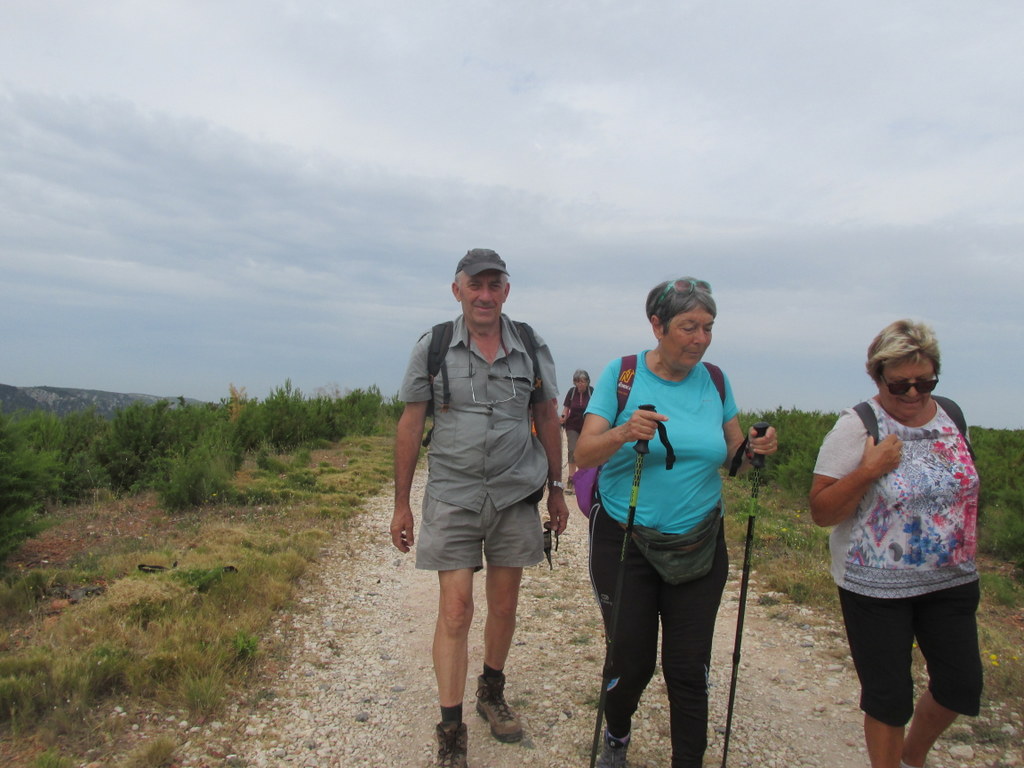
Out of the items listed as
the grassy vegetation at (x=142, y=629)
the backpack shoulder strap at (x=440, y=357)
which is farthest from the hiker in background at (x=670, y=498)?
the grassy vegetation at (x=142, y=629)

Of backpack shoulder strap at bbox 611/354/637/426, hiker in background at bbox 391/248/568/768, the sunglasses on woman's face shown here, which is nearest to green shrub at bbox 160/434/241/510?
hiker in background at bbox 391/248/568/768

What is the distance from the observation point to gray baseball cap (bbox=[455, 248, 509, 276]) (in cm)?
333

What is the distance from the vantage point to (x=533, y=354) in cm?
357

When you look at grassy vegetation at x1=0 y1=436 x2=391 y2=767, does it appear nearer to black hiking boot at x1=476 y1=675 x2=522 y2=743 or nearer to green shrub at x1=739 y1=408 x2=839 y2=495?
black hiking boot at x1=476 y1=675 x2=522 y2=743

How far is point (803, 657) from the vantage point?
461 cm

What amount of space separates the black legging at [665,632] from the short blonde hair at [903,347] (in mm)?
897

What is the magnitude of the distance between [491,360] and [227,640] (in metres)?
2.42

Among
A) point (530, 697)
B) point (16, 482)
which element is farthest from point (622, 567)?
point (16, 482)

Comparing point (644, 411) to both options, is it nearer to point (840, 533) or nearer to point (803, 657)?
point (840, 533)

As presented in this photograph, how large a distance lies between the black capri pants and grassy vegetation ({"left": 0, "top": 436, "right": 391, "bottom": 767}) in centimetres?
300

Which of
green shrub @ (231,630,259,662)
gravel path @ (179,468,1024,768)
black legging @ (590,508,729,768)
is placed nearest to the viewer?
black legging @ (590,508,729,768)

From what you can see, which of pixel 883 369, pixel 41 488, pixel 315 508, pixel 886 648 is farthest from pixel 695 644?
pixel 315 508

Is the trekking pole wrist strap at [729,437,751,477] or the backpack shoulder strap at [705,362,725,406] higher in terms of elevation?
the backpack shoulder strap at [705,362,725,406]

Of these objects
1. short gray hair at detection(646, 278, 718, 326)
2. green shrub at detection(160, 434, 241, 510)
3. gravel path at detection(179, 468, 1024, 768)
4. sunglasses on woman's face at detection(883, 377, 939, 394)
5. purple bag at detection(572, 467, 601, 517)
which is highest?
short gray hair at detection(646, 278, 718, 326)
